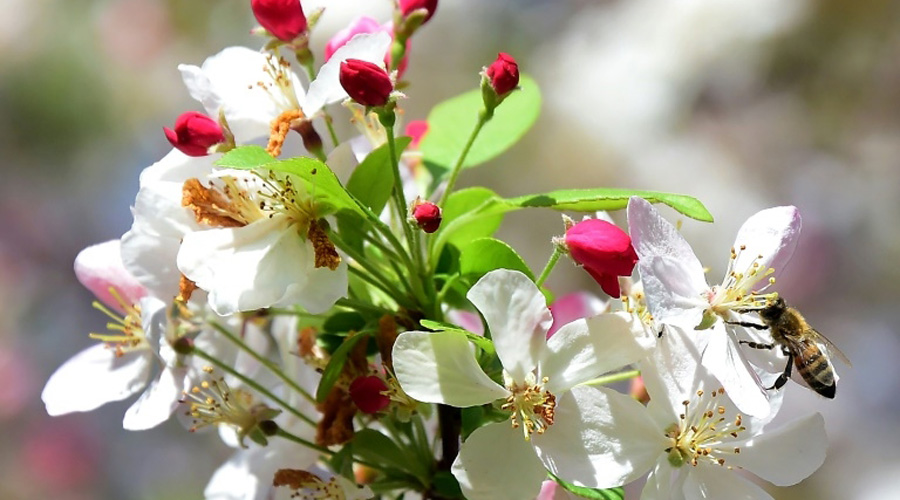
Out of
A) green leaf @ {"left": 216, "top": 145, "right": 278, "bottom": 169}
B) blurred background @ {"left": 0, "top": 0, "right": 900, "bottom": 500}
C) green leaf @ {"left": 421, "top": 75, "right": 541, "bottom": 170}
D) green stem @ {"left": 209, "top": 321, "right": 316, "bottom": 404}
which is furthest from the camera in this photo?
blurred background @ {"left": 0, "top": 0, "right": 900, "bottom": 500}

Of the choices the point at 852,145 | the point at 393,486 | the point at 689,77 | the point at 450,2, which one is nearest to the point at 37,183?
the point at 450,2

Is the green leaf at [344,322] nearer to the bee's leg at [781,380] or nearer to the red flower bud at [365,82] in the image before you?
the red flower bud at [365,82]

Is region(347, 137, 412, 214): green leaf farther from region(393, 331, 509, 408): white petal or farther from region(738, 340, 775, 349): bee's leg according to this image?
region(738, 340, 775, 349): bee's leg

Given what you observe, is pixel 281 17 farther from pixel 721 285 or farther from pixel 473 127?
pixel 721 285

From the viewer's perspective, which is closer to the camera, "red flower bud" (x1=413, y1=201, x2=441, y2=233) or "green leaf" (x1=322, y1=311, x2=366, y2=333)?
"red flower bud" (x1=413, y1=201, x2=441, y2=233)

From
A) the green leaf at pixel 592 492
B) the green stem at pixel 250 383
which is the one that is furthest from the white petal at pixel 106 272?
the green leaf at pixel 592 492

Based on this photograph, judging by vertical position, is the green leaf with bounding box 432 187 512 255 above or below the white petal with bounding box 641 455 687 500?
above

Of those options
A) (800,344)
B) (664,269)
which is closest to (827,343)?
(800,344)

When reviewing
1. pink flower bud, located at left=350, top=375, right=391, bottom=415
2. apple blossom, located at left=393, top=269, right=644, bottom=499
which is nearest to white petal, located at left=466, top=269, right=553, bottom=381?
apple blossom, located at left=393, top=269, right=644, bottom=499
